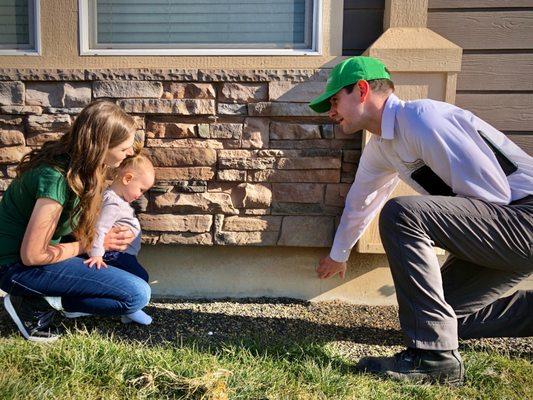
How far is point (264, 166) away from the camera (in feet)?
10.4

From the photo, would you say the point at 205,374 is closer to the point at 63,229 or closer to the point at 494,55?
the point at 63,229

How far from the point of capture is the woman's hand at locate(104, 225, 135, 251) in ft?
9.57

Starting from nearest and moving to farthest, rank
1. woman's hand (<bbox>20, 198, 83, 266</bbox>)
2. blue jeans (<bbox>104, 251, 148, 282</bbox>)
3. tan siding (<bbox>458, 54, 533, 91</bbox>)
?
1. woman's hand (<bbox>20, 198, 83, 266</bbox>)
2. blue jeans (<bbox>104, 251, 148, 282</bbox>)
3. tan siding (<bbox>458, 54, 533, 91</bbox>)

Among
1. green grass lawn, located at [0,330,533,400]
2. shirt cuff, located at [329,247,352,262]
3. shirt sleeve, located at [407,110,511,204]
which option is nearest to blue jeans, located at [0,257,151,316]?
green grass lawn, located at [0,330,533,400]

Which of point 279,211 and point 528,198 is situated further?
point 279,211

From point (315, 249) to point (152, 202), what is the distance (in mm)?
1045

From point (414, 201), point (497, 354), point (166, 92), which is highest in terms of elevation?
point (166, 92)

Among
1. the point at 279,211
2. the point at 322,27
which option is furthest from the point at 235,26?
the point at 279,211

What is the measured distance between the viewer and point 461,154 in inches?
92.1

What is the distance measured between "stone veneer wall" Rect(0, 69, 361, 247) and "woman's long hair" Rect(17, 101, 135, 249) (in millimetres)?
529

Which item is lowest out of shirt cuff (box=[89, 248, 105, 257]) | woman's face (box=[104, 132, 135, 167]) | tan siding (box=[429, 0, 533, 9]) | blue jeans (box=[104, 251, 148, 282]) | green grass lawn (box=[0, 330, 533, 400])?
green grass lawn (box=[0, 330, 533, 400])

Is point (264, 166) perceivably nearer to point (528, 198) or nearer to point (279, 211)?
point (279, 211)

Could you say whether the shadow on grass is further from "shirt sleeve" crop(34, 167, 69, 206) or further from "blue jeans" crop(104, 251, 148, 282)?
"shirt sleeve" crop(34, 167, 69, 206)

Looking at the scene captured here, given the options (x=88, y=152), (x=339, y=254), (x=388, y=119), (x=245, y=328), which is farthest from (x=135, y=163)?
(x=388, y=119)
